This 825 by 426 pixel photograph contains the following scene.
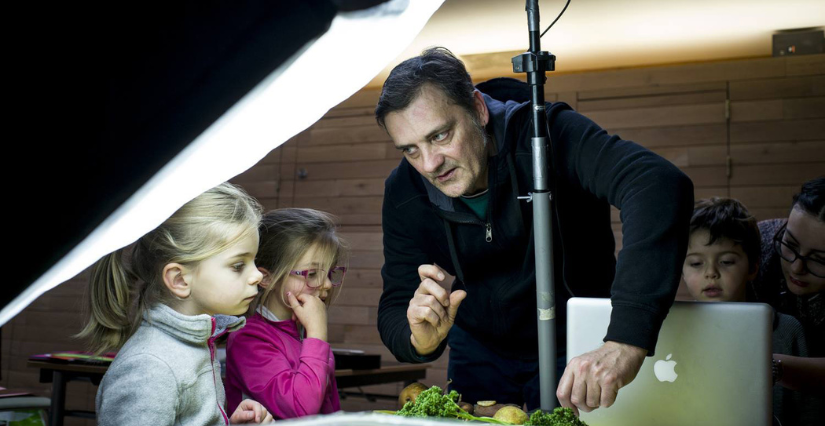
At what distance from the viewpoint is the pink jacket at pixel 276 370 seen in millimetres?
1442

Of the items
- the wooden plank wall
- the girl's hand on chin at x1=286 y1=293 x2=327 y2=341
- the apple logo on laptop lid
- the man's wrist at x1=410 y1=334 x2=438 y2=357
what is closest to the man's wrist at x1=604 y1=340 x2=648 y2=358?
the apple logo on laptop lid

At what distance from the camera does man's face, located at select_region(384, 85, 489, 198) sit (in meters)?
1.47

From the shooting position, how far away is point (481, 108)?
161 centimetres

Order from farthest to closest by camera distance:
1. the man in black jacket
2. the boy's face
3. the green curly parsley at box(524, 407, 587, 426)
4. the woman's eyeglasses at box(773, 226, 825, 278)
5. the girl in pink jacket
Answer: the boy's face
the woman's eyeglasses at box(773, 226, 825, 278)
the girl in pink jacket
the man in black jacket
the green curly parsley at box(524, 407, 587, 426)

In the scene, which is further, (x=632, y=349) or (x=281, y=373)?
(x=281, y=373)

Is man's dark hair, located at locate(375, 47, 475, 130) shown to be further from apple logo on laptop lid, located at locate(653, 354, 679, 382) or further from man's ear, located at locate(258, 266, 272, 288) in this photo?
apple logo on laptop lid, located at locate(653, 354, 679, 382)

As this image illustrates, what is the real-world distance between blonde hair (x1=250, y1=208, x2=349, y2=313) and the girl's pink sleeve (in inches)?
5.3

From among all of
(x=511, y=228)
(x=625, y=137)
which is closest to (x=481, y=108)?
(x=511, y=228)

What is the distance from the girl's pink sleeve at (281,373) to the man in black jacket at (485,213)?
0.17 meters

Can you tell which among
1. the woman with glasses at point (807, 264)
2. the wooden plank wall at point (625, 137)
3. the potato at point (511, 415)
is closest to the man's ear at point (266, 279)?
the potato at point (511, 415)

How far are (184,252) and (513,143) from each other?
0.73 m

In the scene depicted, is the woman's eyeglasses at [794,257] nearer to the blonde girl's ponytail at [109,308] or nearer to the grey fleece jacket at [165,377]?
the grey fleece jacket at [165,377]

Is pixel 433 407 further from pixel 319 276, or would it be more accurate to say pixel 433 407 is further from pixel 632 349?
pixel 319 276

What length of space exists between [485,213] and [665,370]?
64cm
